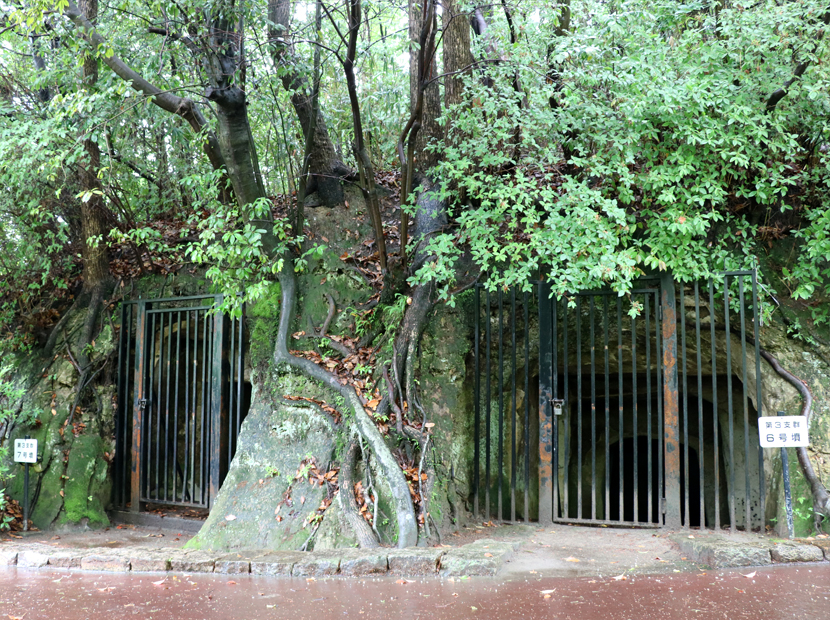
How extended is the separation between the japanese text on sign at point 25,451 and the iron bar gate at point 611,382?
489cm

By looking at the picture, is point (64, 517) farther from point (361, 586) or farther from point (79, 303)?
point (361, 586)

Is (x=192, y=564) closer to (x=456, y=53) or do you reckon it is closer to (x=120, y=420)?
(x=120, y=420)

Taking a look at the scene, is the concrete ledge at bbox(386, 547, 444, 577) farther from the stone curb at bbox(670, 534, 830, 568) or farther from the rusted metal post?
the rusted metal post

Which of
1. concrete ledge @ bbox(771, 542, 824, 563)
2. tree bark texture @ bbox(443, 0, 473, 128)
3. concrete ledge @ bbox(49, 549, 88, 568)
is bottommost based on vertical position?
concrete ledge @ bbox(49, 549, 88, 568)

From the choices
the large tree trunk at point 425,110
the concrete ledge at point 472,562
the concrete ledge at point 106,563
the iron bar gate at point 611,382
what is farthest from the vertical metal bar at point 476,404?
the concrete ledge at point 106,563

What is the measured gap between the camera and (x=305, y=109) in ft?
26.5

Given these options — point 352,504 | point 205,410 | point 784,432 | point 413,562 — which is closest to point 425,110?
point 352,504

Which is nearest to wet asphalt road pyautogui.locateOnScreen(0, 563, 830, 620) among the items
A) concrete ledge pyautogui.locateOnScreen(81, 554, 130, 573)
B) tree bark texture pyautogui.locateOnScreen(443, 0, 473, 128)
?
concrete ledge pyautogui.locateOnScreen(81, 554, 130, 573)

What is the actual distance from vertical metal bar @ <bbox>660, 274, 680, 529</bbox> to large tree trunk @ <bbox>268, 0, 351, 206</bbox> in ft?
12.6

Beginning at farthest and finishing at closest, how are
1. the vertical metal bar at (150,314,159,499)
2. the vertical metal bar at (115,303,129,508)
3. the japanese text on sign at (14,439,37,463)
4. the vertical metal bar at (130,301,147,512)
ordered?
the vertical metal bar at (115,303,129,508) → the vertical metal bar at (130,301,147,512) → the vertical metal bar at (150,314,159,499) → the japanese text on sign at (14,439,37,463)

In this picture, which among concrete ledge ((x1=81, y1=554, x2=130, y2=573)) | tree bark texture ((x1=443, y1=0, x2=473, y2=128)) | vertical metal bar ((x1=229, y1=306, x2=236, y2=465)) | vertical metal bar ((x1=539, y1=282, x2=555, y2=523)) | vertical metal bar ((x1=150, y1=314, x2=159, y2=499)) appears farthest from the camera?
vertical metal bar ((x1=150, y1=314, x2=159, y2=499))

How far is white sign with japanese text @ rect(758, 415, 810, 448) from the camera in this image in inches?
216

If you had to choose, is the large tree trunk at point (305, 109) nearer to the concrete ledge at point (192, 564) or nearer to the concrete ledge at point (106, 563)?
the concrete ledge at point (192, 564)

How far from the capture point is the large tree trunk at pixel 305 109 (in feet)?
23.2
